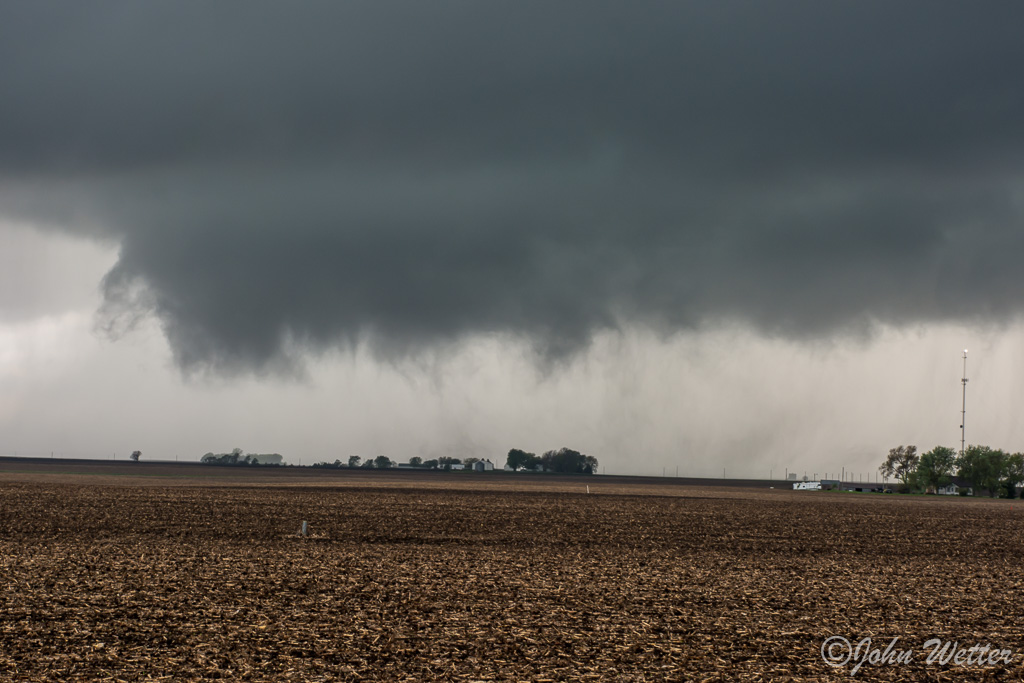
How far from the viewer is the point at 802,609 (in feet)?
73.7

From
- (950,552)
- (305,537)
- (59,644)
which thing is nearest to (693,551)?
(950,552)

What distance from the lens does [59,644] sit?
55.3 feet

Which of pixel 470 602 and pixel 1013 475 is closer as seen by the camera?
pixel 470 602

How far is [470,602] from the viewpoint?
22391 millimetres

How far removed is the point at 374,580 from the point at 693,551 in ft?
52.2

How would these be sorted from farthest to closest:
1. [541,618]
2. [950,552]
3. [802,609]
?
1. [950,552]
2. [802,609]
3. [541,618]

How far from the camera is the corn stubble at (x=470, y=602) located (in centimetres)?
1608

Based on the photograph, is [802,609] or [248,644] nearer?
[248,644]

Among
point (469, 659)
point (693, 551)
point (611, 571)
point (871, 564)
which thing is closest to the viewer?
point (469, 659)

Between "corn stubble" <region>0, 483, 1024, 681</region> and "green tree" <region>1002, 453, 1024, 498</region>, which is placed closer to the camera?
"corn stubble" <region>0, 483, 1024, 681</region>

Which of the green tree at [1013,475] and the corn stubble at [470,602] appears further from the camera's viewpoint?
the green tree at [1013,475]

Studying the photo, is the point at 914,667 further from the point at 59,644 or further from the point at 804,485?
the point at 804,485

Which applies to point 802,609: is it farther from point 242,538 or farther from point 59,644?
point 242,538

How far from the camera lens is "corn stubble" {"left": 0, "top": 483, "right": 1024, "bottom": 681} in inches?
633
